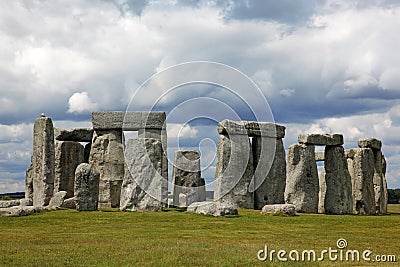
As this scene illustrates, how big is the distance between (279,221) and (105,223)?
249 inches

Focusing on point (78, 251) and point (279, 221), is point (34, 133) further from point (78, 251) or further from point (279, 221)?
point (78, 251)

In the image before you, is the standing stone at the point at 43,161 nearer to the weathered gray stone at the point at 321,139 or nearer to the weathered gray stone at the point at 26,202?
the weathered gray stone at the point at 26,202

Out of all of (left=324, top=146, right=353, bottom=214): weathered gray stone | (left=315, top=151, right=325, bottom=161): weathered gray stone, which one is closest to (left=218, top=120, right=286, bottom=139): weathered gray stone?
(left=324, top=146, right=353, bottom=214): weathered gray stone

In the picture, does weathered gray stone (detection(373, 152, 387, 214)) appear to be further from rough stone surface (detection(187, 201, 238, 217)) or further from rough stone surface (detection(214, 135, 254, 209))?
rough stone surface (detection(187, 201, 238, 217))

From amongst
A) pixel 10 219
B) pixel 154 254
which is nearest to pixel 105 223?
pixel 10 219

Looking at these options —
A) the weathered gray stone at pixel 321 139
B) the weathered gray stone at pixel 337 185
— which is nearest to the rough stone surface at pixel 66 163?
the weathered gray stone at pixel 321 139

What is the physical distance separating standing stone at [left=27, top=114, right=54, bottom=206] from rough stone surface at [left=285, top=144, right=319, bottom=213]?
446 inches

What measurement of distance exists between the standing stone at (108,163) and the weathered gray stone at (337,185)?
10503mm

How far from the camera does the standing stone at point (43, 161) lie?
30578 mm

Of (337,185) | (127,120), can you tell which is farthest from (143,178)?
(337,185)

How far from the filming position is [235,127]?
32.1 m

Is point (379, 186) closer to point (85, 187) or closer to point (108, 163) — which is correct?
point (108, 163)

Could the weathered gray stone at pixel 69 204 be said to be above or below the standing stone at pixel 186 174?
below

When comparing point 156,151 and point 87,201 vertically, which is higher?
point 156,151
